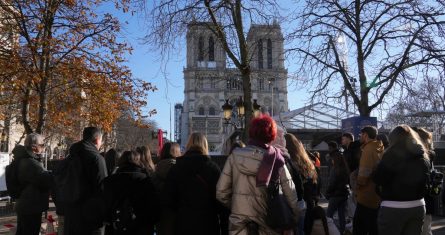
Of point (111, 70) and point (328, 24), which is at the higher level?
point (328, 24)

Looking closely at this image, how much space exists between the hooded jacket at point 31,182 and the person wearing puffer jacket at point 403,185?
4392 millimetres

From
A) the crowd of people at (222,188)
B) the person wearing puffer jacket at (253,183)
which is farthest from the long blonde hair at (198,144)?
the person wearing puffer jacket at (253,183)

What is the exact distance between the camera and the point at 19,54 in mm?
15016

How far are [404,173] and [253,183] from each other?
6.22ft

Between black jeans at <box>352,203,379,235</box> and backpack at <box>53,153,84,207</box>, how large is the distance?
3.88 metres

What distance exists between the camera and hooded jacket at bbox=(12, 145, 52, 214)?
6316 mm

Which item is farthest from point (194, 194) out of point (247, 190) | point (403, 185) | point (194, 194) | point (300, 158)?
point (403, 185)

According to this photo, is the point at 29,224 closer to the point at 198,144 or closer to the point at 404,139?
the point at 198,144

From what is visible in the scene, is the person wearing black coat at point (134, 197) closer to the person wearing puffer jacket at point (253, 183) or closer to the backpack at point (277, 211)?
the person wearing puffer jacket at point (253, 183)

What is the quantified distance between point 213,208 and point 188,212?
0.27m

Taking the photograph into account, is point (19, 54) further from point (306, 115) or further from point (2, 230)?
point (306, 115)

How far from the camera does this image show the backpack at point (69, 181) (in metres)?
5.61

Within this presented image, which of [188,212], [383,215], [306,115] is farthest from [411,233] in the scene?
[306,115]

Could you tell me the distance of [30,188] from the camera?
6.38 meters
